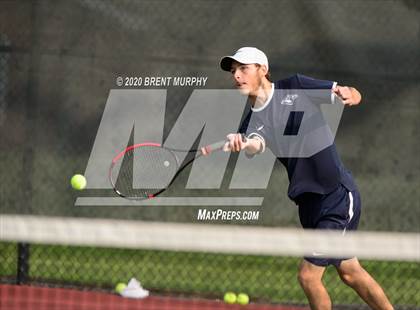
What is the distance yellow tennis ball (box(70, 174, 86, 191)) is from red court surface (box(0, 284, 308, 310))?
66cm

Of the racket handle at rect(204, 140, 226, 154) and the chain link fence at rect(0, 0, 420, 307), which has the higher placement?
the chain link fence at rect(0, 0, 420, 307)

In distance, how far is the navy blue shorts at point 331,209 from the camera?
4.75 metres

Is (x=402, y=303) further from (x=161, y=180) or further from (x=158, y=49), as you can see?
(x=158, y=49)

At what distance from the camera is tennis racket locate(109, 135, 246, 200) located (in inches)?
235

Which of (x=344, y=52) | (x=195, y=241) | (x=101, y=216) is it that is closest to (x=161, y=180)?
(x=101, y=216)

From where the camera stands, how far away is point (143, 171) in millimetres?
6172

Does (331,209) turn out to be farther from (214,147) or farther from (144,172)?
(144,172)

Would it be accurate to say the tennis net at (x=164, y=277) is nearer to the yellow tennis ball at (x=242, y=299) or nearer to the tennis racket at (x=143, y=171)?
the yellow tennis ball at (x=242, y=299)

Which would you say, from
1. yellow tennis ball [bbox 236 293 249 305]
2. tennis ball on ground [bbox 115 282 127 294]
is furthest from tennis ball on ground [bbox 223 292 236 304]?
tennis ball on ground [bbox 115 282 127 294]

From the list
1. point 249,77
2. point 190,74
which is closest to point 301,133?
point 249,77

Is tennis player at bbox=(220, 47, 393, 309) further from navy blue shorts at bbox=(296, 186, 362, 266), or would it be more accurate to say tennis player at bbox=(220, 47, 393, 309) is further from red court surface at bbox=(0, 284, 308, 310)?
red court surface at bbox=(0, 284, 308, 310)

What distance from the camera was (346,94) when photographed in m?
4.44

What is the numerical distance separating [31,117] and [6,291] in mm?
1099

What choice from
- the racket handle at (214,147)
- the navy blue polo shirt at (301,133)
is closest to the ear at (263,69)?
the navy blue polo shirt at (301,133)
